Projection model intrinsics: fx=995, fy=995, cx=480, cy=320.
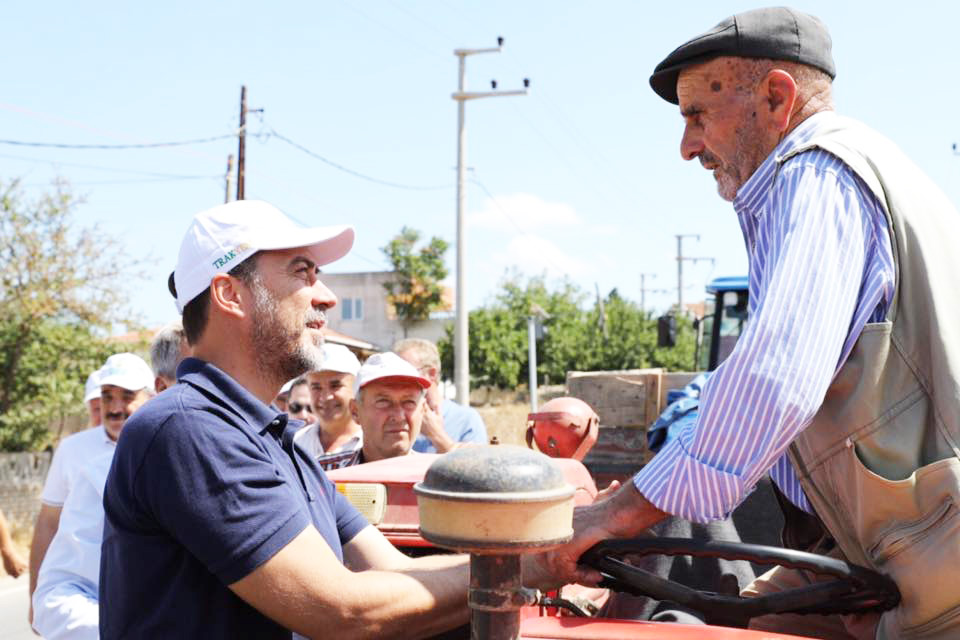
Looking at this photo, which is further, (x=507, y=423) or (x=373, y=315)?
(x=373, y=315)

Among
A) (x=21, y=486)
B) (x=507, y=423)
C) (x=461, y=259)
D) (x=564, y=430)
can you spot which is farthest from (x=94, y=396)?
(x=507, y=423)

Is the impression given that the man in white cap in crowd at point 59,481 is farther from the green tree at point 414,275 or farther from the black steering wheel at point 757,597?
the green tree at point 414,275

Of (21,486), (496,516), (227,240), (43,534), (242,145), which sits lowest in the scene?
(21,486)

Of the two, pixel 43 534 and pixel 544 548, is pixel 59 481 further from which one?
pixel 544 548

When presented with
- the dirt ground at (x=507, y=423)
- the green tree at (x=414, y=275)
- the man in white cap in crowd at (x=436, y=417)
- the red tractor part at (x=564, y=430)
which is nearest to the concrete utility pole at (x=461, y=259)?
the dirt ground at (x=507, y=423)

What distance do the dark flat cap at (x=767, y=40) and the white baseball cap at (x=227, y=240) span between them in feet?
3.25

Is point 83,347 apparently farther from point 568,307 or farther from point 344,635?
point 568,307

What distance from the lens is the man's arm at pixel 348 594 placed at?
1.90 metres

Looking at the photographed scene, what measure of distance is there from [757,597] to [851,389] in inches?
17.0

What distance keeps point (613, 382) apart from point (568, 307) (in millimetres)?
46235

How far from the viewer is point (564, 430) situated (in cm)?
373

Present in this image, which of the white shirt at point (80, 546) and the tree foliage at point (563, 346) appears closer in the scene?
the white shirt at point (80, 546)

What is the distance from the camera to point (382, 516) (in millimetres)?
2881

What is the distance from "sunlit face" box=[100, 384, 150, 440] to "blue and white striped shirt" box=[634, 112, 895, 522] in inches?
144
